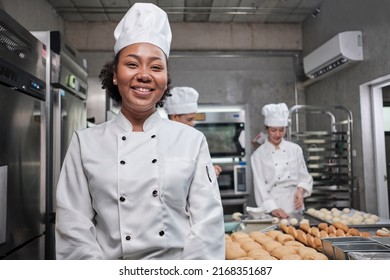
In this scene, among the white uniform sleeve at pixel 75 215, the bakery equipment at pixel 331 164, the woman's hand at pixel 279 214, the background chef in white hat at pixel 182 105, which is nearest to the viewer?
the white uniform sleeve at pixel 75 215

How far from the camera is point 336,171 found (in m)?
2.64

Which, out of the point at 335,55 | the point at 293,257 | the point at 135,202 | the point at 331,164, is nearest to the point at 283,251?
the point at 293,257

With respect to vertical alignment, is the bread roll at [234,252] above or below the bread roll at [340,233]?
below

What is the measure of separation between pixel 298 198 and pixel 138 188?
4.55ft

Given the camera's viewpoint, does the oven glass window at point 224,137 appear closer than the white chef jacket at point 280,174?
No

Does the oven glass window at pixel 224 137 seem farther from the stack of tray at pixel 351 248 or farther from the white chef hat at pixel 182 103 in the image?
the stack of tray at pixel 351 248

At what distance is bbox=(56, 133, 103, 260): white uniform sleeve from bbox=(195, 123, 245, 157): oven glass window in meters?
2.28

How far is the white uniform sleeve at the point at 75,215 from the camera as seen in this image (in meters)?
0.72

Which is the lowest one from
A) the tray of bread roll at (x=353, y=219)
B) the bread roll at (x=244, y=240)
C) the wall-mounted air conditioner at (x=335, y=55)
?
the tray of bread roll at (x=353, y=219)

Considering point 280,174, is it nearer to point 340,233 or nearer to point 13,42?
point 340,233

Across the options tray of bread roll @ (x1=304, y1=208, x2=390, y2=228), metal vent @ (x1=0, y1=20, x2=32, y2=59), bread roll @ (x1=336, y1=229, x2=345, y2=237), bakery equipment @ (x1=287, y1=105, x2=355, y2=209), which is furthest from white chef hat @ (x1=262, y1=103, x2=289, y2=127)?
metal vent @ (x1=0, y1=20, x2=32, y2=59)

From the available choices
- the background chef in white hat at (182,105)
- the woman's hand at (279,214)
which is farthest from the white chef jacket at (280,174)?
the background chef in white hat at (182,105)

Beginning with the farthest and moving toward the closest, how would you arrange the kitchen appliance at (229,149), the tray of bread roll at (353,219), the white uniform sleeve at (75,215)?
the kitchen appliance at (229,149) < the tray of bread roll at (353,219) < the white uniform sleeve at (75,215)

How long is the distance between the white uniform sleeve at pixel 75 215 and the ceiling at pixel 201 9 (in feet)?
1.53
